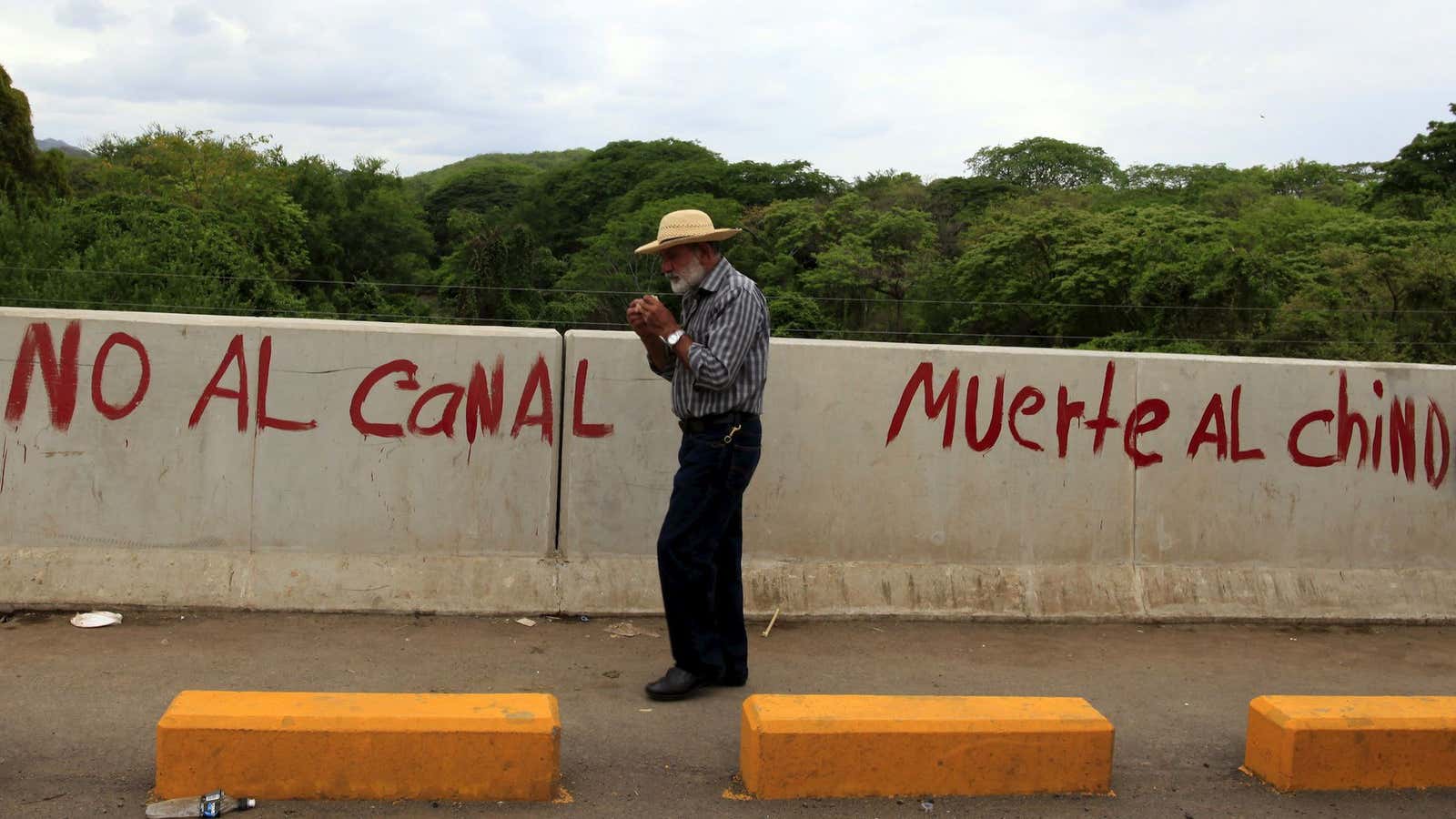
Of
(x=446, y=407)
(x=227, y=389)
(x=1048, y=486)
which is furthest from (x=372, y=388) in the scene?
(x=1048, y=486)

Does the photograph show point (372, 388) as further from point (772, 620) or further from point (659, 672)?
point (772, 620)

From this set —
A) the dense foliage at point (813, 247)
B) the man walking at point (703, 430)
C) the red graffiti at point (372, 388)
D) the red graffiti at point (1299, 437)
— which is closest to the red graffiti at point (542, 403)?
the red graffiti at point (372, 388)

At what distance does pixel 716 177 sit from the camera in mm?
77375

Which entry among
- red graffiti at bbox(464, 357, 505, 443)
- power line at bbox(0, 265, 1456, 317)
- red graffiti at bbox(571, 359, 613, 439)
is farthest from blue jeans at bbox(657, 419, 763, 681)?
power line at bbox(0, 265, 1456, 317)

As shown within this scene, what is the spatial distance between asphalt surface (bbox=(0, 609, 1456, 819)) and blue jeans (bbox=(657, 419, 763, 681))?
0.76 feet

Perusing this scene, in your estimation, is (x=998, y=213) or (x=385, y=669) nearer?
(x=385, y=669)

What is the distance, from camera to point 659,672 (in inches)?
211

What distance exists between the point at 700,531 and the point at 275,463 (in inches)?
84.4

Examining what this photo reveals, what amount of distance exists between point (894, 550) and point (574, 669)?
1761mm

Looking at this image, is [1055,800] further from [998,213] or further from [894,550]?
[998,213]

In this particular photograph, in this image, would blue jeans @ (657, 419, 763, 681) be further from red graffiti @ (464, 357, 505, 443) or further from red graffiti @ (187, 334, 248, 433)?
red graffiti @ (187, 334, 248, 433)

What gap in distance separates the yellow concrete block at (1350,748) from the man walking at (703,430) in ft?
6.48

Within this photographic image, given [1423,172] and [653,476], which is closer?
[653,476]

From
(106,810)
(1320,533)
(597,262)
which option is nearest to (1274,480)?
(1320,533)
